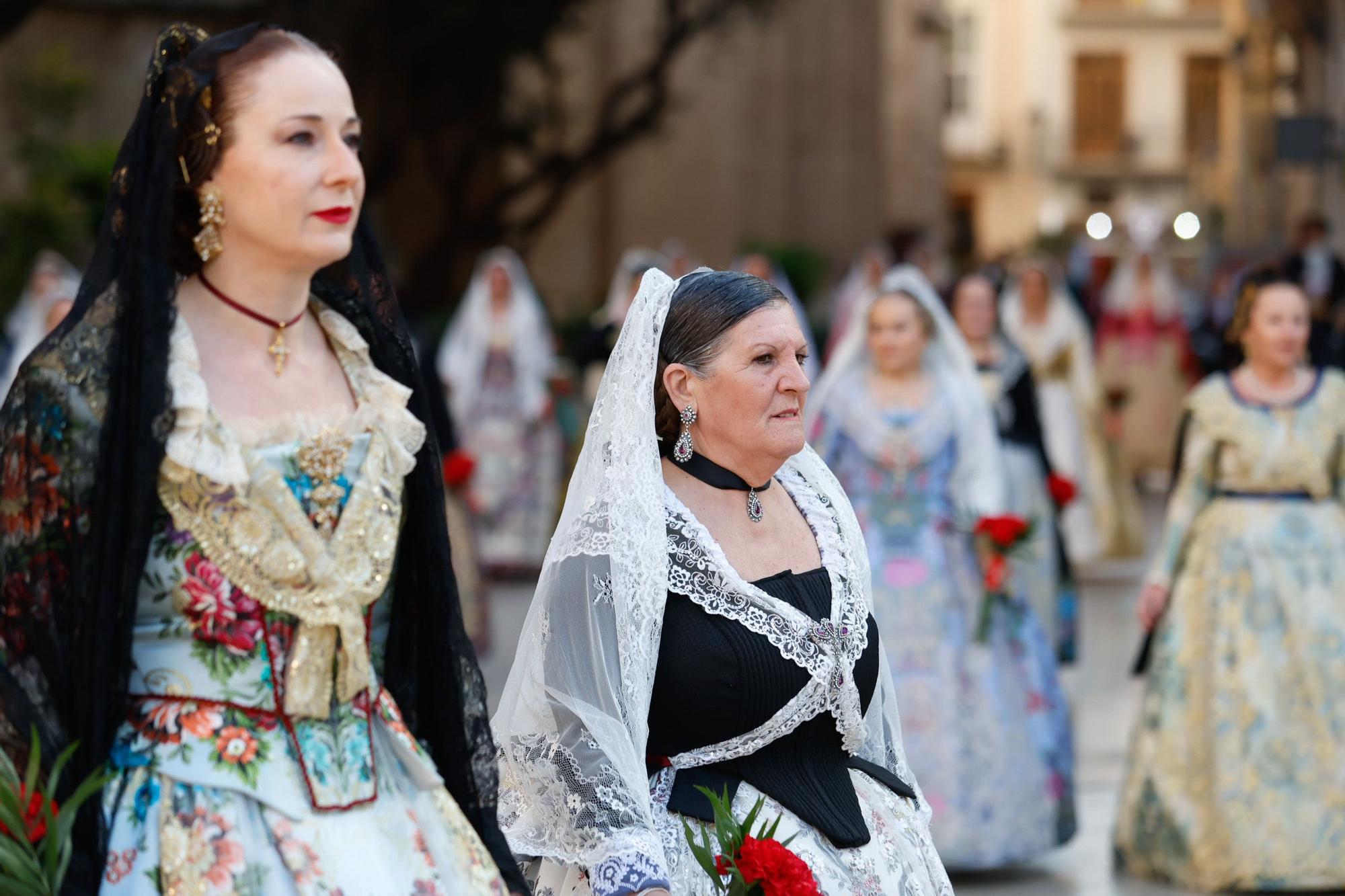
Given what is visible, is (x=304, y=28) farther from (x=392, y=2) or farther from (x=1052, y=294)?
(x=1052, y=294)

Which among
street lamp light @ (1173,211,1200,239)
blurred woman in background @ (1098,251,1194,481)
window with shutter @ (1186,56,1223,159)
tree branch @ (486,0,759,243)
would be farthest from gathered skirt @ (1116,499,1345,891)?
window with shutter @ (1186,56,1223,159)

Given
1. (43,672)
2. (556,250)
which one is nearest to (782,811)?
(43,672)

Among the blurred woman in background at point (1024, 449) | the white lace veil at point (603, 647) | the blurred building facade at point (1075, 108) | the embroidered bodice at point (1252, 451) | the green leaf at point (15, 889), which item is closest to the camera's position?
the green leaf at point (15, 889)

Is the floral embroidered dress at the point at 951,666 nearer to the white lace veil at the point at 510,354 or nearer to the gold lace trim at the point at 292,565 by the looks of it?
the gold lace trim at the point at 292,565

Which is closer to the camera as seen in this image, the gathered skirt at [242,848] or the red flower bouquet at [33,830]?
the red flower bouquet at [33,830]

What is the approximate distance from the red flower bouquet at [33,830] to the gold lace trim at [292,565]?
0.32 metres

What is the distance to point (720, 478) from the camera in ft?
11.9

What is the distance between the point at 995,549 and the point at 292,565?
4828 millimetres

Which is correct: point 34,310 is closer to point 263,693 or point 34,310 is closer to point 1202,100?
point 263,693

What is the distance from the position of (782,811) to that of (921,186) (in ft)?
107

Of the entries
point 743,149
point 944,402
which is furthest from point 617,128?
point 944,402

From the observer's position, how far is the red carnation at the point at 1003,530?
7.16 metres

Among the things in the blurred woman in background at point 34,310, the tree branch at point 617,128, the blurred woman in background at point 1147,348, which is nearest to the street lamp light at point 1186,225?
the blurred woman in background at point 1147,348

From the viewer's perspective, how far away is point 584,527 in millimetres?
3510
